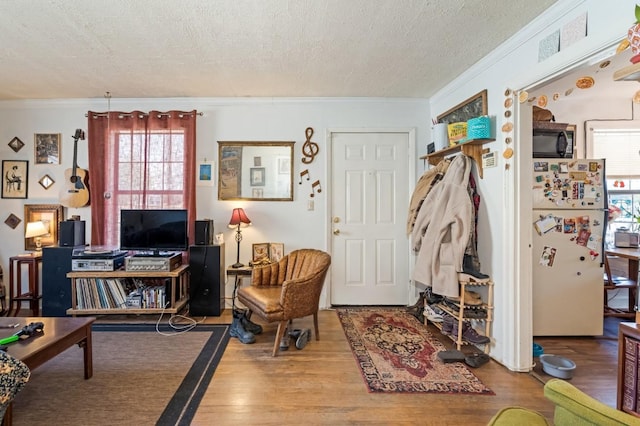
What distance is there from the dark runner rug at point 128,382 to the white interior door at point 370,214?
1.54 meters

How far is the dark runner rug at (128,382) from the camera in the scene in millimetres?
1747

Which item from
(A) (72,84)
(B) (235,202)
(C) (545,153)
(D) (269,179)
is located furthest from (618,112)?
(A) (72,84)

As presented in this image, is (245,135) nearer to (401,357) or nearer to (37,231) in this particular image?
(37,231)

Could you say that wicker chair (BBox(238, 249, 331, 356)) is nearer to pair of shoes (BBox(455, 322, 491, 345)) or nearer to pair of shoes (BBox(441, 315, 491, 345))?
pair of shoes (BBox(441, 315, 491, 345))

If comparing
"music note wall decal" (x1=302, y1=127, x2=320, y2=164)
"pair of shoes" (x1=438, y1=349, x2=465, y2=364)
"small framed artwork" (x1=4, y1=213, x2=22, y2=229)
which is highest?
"music note wall decal" (x1=302, y1=127, x2=320, y2=164)

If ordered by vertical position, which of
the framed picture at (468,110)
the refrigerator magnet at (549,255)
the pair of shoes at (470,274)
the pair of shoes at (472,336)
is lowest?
the pair of shoes at (472,336)

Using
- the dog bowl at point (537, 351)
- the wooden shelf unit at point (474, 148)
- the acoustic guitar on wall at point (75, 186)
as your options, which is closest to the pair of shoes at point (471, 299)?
the dog bowl at point (537, 351)

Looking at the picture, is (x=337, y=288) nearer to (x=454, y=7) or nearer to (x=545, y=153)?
(x=545, y=153)

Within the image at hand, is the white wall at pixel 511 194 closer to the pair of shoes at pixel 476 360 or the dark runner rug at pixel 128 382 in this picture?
the pair of shoes at pixel 476 360

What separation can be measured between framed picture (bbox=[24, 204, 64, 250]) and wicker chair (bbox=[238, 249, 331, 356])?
242cm

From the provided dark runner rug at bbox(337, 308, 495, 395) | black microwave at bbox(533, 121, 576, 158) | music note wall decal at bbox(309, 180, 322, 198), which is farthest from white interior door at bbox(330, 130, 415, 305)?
black microwave at bbox(533, 121, 576, 158)

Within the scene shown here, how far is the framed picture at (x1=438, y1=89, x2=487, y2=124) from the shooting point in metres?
2.58

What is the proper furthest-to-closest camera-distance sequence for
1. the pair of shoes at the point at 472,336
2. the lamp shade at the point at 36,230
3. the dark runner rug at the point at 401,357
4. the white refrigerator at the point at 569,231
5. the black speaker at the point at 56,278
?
the lamp shade at the point at 36,230
the black speaker at the point at 56,278
the white refrigerator at the point at 569,231
the pair of shoes at the point at 472,336
the dark runner rug at the point at 401,357

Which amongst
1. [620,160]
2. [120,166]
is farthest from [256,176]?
[620,160]
